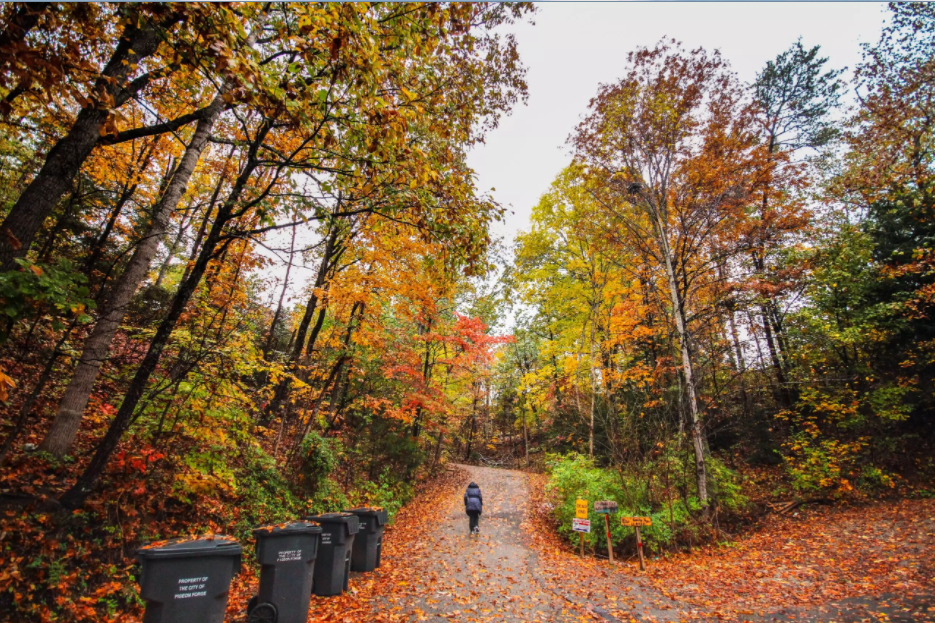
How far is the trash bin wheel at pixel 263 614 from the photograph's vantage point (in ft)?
13.8

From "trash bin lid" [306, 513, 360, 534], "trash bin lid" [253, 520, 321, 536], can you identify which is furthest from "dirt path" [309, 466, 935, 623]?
"trash bin lid" [253, 520, 321, 536]

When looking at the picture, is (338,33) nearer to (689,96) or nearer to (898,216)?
(689,96)

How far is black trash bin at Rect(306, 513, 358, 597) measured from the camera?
5.47 m

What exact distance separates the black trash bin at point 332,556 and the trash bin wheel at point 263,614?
1.19 m

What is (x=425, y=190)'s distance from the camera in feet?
14.3

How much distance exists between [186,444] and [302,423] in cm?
434

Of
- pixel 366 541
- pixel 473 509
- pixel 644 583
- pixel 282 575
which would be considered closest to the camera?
pixel 282 575

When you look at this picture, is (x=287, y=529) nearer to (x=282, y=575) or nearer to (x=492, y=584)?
(x=282, y=575)

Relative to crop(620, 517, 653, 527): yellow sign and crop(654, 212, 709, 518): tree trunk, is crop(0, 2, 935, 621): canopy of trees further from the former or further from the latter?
crop(620, 517, 653, 527): yellow sign

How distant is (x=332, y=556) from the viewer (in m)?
5.55

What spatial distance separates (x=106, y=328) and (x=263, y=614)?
12.9ft

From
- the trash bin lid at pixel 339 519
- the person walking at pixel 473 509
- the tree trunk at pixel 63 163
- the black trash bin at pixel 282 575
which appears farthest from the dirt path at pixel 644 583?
the tree trunk at pixel 63 163

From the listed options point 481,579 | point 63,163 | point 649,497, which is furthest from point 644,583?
point 63,163

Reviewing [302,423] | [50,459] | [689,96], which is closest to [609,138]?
[689,96]
